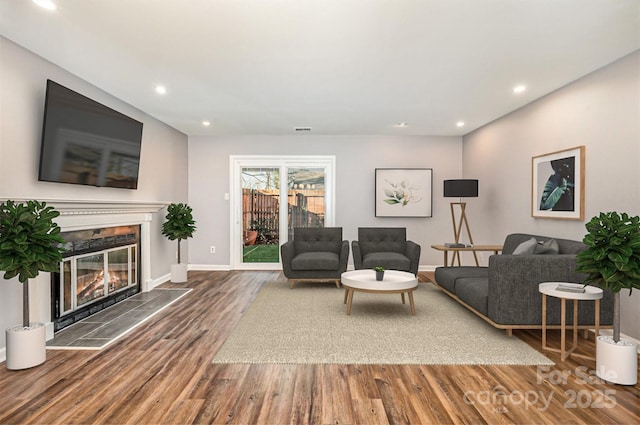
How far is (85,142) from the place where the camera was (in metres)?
3.62

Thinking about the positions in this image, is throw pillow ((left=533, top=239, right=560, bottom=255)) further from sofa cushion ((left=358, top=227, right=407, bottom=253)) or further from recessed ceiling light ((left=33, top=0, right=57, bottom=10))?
recessed ceiling light ((left=33, top=0, right=57, bottom=10))

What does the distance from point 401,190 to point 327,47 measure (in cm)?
408

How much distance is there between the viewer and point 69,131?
339 cm

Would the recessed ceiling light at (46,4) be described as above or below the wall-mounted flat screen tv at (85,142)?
above

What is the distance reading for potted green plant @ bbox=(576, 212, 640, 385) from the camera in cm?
242

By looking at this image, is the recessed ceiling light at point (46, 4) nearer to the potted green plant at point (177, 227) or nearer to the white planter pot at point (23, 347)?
the white planter pot at point (23, 347)

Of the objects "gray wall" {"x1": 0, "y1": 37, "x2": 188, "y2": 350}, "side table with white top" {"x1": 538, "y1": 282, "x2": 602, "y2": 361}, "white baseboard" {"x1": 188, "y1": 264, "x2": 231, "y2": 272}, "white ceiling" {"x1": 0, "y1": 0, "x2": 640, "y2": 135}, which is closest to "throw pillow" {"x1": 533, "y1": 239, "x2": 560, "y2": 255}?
"side table with white top" {"x1": 538, "y1": 282, "x2": 602, "y2": 361}

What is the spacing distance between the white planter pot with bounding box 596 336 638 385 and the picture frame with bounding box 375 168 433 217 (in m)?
4.31

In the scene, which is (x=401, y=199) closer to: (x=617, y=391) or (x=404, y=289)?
(x=404, y=289)

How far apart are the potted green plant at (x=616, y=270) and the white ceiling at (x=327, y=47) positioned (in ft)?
4.87

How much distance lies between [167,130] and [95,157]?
220cm

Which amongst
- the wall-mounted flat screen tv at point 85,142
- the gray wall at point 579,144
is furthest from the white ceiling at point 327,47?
the wall-mounted flat screen tv at point 85,142

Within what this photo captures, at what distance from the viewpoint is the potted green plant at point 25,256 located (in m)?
2.54

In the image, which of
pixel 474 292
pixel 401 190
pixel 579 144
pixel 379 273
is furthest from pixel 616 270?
pixel 401 190
